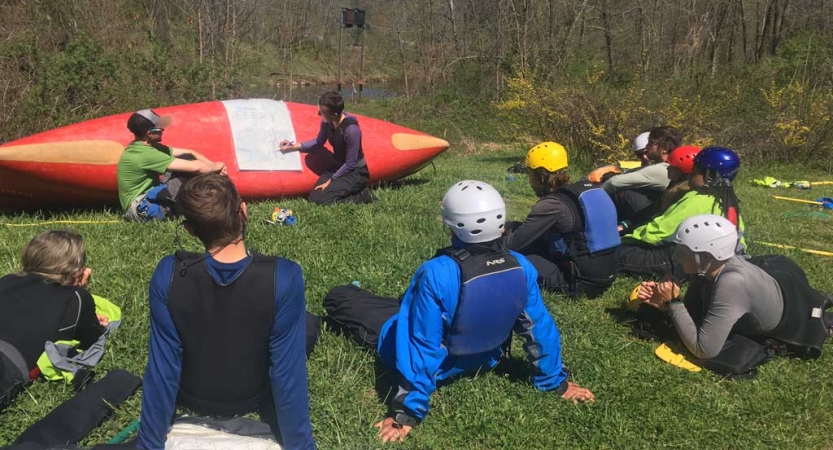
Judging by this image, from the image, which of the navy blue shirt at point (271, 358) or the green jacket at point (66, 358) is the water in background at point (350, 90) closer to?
the green jacket at point (66, 358)

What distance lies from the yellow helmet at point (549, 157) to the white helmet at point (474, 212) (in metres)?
1.47

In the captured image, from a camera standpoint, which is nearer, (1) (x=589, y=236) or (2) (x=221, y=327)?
(2) (x=221, y=327)

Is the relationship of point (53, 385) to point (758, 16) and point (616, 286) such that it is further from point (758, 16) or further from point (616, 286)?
point (758, 16)

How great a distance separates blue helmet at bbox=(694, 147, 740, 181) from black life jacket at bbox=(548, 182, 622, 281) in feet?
2.38

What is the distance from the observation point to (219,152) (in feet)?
21.5

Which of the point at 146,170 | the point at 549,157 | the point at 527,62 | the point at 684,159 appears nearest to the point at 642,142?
the point at 684,159

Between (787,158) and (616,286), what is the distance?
8346mm

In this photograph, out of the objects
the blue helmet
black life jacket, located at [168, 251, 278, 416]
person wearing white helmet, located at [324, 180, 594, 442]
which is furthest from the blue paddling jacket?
→ the blue helmet

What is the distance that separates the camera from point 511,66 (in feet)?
53.8

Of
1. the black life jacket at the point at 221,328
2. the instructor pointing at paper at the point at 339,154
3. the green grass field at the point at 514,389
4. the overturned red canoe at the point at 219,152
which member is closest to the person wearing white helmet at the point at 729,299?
the green grass field at the point at 514,389

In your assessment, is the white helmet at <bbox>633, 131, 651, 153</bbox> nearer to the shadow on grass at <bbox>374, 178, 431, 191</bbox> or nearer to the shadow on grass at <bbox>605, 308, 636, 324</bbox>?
the shadow on grass at <bbox>605, 308, 636, 324</bbox>

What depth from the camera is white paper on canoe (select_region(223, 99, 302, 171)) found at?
6.67 metres

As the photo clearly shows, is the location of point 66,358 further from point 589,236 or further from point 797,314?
point 797,314

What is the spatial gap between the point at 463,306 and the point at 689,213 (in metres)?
2.49
